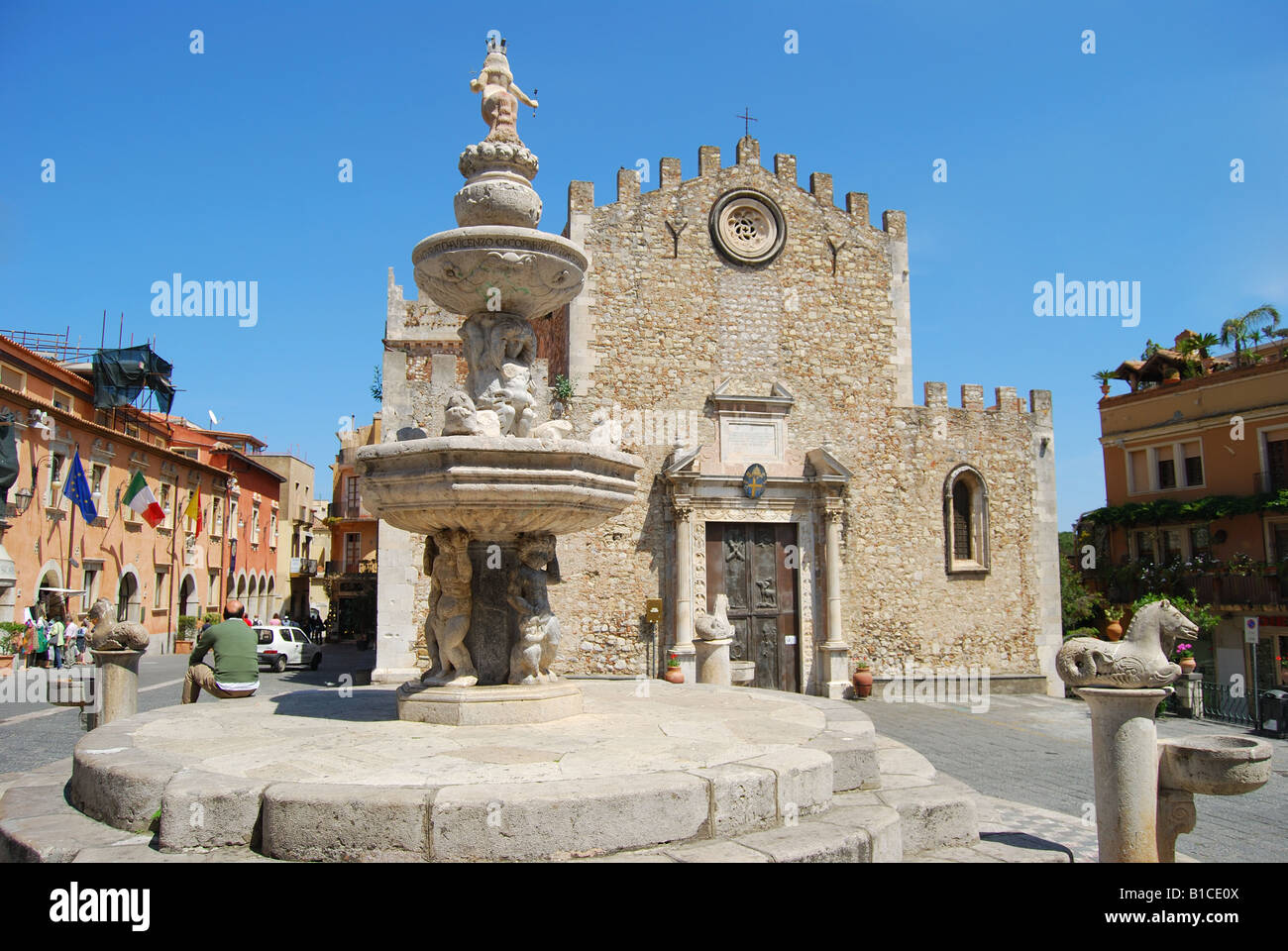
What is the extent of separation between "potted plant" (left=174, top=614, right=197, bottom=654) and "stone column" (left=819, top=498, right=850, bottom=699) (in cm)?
2420

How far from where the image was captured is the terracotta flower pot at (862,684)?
55.3 ft

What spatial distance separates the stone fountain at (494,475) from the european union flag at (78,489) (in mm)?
21155

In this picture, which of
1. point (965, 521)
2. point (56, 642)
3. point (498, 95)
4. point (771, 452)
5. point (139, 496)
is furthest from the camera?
point (139, 496)

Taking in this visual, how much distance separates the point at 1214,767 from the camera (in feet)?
16.2

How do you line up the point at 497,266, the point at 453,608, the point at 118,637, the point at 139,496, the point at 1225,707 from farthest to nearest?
1. the point at 139,496
2. the point at 1225,707
3. the point at 118,637
4. the point at 497,266
5. the point at 453,608

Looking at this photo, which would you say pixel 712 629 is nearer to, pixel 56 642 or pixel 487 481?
pixel 487 481

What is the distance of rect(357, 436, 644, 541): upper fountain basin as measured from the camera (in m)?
5.75

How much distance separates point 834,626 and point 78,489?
65.8ft

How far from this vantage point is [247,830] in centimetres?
406

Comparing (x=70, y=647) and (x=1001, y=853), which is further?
(x=70, y=647)

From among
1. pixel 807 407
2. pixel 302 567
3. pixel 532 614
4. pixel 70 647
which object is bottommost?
pixel 70 647

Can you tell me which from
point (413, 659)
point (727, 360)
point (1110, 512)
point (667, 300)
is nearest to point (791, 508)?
point (727, 360)

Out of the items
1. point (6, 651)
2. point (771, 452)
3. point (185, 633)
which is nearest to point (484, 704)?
point (771, 452)

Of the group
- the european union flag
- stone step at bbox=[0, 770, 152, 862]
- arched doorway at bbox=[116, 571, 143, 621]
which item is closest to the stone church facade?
stone step at bbox=[0, 770, 152, 862]
